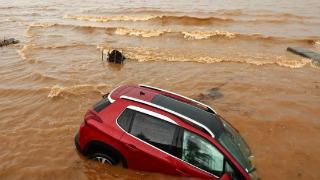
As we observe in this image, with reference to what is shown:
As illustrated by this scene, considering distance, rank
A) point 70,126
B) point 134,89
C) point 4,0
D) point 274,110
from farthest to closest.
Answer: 1. point 4,0
2. point 274,110
3. point 70,126
4. point 134,89

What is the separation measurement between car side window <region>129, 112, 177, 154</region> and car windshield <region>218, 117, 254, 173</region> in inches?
37.2

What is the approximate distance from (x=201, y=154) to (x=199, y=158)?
0.09 metres

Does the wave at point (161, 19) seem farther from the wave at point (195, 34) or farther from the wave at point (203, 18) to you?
the wave at point (195, 34)

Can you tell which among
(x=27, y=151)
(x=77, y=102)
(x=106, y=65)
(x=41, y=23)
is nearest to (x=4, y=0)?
(x=41, y=23)

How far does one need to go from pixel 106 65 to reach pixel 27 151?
8.07 m

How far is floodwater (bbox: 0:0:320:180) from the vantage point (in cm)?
924

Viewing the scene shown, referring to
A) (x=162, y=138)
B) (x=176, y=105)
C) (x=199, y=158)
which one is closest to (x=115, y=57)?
(x=176, y=105)

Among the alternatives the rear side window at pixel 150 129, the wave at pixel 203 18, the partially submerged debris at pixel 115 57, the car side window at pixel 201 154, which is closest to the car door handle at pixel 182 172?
the car side window at pixel 201 154

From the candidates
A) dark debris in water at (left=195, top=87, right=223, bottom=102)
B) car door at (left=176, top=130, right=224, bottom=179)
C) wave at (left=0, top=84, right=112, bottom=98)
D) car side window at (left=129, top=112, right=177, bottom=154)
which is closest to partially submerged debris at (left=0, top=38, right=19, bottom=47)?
wave at (left=0, top=84, right=112, bottom=98)

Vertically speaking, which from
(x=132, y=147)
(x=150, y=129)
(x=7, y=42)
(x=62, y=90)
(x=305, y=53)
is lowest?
(x=62, y=90)

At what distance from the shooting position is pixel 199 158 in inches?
277

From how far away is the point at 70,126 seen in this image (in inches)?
415

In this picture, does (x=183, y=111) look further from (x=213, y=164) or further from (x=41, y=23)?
(x=41, y=23)

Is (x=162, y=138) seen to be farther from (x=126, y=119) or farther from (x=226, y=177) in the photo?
(x=226, y=177)
